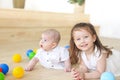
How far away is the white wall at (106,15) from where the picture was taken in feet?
10.8

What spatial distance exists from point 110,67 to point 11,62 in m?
0.62

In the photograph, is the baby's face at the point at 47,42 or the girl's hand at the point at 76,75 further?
the baby's face at the point at 47,42

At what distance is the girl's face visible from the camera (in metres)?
1.18

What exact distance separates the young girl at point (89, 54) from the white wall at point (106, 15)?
6.56 feet

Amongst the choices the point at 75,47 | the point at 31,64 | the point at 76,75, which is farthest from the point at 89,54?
the point at 31,64

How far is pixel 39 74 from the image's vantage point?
→ 4.01 ft

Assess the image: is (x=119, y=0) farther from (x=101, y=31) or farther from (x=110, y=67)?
(x=110, y=67)

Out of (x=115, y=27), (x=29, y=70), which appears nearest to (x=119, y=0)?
(x=115, y=27)

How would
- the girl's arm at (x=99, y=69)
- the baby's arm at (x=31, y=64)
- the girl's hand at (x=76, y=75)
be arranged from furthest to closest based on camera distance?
the baby's arm at (x=31, y=64) → the girl's arm at (x=99, y=69) → the girl's hand at (x=76, y=75)

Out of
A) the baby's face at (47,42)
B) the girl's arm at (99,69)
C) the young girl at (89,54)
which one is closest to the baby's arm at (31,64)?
the baby's face at (47,42)

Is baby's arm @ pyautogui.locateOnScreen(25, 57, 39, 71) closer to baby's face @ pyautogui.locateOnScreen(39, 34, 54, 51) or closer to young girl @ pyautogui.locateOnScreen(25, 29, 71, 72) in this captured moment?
young girl @ pyautogui.locateOnScreen(25, 29, 71, 72)

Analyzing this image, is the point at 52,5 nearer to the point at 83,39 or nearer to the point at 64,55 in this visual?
the point at 64,55

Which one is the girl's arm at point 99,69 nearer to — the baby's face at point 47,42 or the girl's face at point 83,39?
the girl's face at point 83,39

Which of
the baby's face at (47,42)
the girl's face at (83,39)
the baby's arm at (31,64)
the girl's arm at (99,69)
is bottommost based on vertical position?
the baby's arm at (31,64)
